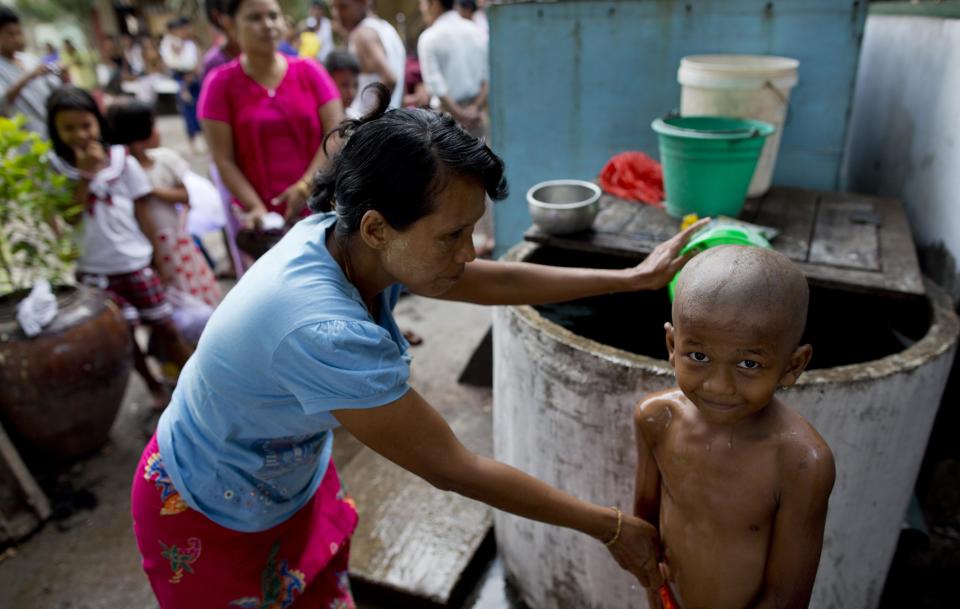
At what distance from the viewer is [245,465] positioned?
1564 mm

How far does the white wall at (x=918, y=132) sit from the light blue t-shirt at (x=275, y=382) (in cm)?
233

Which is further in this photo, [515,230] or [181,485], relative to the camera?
[515,230]

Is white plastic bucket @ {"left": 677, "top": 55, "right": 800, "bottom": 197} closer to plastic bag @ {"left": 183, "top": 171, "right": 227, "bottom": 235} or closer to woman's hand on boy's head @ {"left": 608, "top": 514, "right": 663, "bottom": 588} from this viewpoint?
woman's hand on boy's head @ {"left": 608, "top": 514, "right": 663, "bottom": 588}

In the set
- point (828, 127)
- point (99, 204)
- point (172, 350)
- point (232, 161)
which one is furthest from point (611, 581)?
point (99, 204)

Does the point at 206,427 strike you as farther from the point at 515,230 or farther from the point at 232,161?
the point at 515,230

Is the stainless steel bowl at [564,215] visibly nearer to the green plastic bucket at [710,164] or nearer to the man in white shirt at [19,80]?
the green plastic bucket at [710,164]

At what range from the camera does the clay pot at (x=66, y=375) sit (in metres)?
3.26

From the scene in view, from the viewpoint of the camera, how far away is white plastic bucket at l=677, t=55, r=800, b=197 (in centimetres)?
285

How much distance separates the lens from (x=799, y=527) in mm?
1353

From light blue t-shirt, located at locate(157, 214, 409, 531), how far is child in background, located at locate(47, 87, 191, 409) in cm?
242

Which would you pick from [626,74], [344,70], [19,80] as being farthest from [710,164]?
[19,80]

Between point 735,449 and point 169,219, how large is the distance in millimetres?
3610

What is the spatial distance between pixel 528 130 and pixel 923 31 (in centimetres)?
211

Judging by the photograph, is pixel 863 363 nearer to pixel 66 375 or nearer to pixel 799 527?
pixel 799 527
